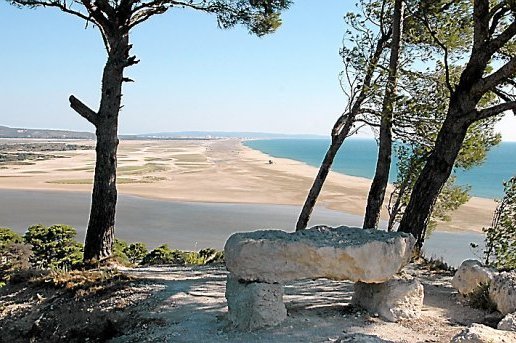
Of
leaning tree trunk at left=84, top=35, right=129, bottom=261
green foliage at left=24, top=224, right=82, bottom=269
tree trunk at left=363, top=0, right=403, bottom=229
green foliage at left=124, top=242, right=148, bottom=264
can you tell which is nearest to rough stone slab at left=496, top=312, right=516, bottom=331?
tree trunk at left=363, top=0, right=403, bottom=229

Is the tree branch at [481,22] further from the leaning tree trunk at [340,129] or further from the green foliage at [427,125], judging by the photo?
the leaning tree trunk at [340,129]

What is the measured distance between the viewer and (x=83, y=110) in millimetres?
10719

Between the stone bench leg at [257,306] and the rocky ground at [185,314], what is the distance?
0.12 m

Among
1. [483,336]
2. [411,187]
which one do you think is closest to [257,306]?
[483,336]

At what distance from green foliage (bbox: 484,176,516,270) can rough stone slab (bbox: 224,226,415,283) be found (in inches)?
242

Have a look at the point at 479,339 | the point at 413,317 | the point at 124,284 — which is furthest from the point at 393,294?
the point at 124,284

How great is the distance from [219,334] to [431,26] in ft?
27.1

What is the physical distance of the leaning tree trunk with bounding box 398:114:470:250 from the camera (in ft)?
30.9

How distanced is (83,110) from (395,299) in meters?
7.17

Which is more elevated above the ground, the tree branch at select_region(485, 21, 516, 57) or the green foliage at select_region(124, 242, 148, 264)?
the tree branch at select_region(485, 21, 516, 57)

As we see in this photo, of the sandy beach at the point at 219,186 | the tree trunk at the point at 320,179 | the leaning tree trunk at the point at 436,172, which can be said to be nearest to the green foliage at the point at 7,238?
the tree trunk at the point at 320,179

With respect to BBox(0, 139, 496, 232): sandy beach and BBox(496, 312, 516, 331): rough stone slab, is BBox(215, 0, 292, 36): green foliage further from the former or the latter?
BBox(0, 139, 496, 232): sandy beach

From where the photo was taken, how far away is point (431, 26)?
37.4 ft

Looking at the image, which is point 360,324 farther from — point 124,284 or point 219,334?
point 124,284
